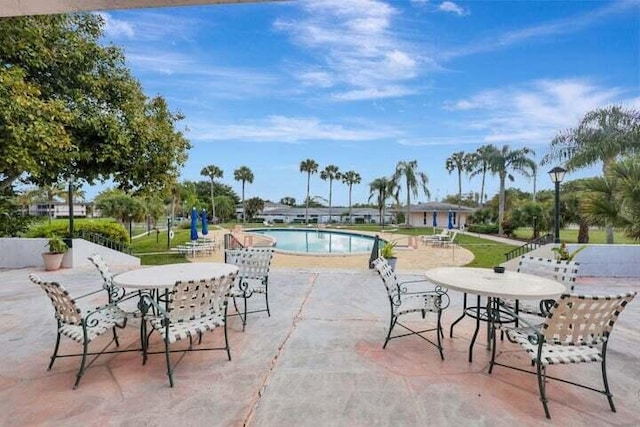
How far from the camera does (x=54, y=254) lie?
25.3 feet

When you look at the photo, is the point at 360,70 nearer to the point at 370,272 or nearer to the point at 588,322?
the point at 370,272

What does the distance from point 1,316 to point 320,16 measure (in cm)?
872

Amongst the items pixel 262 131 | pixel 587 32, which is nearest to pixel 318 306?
pixel 587 32

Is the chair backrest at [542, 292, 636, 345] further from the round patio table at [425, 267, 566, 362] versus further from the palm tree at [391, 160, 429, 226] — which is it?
the palm tree at [391, 160, 429, 226]

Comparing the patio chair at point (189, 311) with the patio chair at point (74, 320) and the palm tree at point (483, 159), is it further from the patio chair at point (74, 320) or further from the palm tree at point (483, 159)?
the palm tree at point (483, 159)

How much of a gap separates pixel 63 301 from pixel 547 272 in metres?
4.75

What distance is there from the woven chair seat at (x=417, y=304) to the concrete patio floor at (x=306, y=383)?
14.6 inches

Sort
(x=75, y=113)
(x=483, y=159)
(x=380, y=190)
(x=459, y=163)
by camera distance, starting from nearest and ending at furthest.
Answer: (x=75, y=113), (x=483, y=159), (x=380, y=190), (x=459, y=163)

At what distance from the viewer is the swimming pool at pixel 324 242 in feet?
66.2

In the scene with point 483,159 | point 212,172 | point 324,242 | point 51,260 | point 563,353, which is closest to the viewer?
point 563,353

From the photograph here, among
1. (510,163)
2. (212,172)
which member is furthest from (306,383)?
(212,172)

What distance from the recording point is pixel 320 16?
8594 millimetres

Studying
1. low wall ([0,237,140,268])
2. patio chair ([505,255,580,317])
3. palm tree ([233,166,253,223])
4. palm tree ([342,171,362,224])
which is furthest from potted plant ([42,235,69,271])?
palm tree ([342,171,362,224])

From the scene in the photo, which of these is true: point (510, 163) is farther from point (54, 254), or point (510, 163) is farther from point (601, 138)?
point (54, 254)
